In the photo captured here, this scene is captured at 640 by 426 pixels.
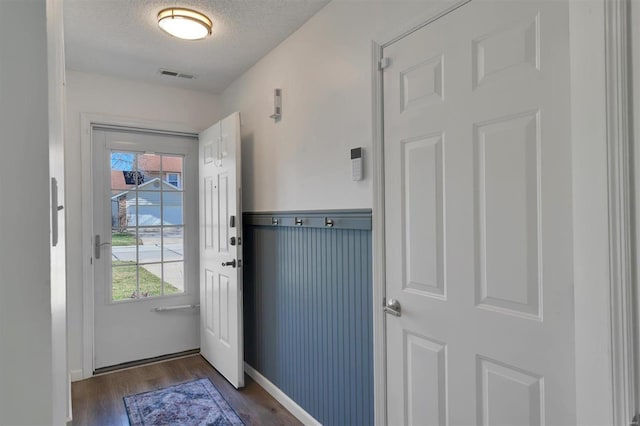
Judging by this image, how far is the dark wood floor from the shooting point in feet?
7.29

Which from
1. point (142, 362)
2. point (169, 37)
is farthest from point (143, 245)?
point (169, 37)

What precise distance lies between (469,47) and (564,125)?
43 centimetres

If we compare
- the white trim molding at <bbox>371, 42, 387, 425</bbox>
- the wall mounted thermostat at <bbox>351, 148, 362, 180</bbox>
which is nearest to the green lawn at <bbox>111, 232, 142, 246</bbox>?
the wall mounted thermostat at <bbox>351, 148, 362, 180</bbox>

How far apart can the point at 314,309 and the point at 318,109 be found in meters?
1.16

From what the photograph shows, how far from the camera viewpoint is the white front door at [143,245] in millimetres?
2949

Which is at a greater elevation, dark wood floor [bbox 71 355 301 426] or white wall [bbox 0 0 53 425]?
white wall [bbox 0 0 53 425]

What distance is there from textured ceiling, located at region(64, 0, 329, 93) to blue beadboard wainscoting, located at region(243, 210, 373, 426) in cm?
115

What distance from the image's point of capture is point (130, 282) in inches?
121

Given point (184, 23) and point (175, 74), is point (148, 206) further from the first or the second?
point (184, 23)

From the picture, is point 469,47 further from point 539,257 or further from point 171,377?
point 171,377

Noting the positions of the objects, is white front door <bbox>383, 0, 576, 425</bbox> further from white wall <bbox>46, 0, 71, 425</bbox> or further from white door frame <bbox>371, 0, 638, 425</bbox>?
white wall <bbox>46, 0, 71, 425</bbox>

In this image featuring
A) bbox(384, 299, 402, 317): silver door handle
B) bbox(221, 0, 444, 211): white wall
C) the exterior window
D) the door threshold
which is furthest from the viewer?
the exterior window

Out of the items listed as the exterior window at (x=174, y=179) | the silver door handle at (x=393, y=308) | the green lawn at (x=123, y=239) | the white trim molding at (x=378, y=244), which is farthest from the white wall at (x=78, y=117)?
the silver door handle at (x=393, y=308)

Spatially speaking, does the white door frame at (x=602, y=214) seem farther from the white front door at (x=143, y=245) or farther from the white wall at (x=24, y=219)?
the white front door at (x=143, y=245)
